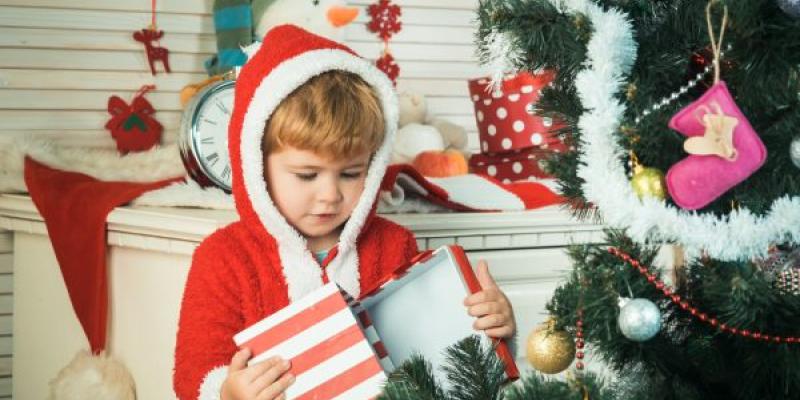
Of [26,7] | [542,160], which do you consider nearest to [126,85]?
[26,7]

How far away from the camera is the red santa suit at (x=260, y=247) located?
1241 millimetres

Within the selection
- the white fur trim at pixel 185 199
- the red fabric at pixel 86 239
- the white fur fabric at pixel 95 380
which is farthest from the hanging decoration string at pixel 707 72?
the white fur fabric at pixel 95 380

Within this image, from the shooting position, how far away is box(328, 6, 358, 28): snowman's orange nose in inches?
77.9

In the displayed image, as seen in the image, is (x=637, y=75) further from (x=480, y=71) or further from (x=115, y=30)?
(x=480, y=71)

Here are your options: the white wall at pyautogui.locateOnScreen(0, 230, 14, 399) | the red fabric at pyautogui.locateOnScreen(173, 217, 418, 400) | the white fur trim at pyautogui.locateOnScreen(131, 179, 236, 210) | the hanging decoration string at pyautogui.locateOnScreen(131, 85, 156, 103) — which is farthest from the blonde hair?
the white wall at pyautogui.locateOnScreen(0, 230, 14, 399)

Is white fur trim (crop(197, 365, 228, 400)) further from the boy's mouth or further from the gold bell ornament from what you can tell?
the gold bell ornament

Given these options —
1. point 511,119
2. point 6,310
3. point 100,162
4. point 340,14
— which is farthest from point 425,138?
point 6,310

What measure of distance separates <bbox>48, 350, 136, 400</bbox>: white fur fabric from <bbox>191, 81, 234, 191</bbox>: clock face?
38cm

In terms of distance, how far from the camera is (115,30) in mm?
2020

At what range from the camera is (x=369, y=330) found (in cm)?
113

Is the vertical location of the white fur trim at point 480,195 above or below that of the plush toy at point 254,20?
below

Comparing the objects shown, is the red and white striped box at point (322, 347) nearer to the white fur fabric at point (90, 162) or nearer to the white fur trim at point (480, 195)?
the white fur trim at point (480, 195)

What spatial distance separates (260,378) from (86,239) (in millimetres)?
732

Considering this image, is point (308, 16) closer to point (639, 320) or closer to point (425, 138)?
point (425, 138)
